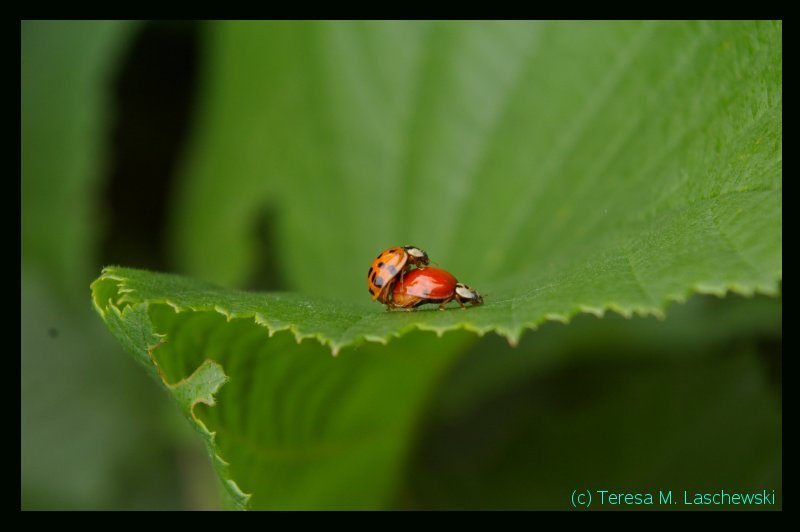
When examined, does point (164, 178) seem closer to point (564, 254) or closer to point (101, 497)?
point (101, 497)

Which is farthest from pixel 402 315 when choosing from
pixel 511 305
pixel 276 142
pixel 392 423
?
pixel 276 142

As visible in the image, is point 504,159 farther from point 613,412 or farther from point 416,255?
point 613,412

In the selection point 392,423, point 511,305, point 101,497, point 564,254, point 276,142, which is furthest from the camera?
point 276,142

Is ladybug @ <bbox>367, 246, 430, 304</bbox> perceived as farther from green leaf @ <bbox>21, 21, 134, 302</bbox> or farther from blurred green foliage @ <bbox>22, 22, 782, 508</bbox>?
green leaf @ <bbox>21, 21, 134, 302</bbox>

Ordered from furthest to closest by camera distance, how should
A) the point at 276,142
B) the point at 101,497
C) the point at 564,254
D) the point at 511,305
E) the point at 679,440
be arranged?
the point at 276,142
the point at 101,497
the point at 679,440
the point at 564,254
the point at 511,305

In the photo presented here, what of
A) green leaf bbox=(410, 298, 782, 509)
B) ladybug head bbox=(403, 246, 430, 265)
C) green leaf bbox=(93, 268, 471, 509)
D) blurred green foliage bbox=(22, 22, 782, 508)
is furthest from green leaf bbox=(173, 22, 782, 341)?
green leaf bbox=(410, 298, 782, 509)

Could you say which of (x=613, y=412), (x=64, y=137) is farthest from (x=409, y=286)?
(x=64, y=137)

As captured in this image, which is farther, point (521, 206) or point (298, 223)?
point (298, 223)
